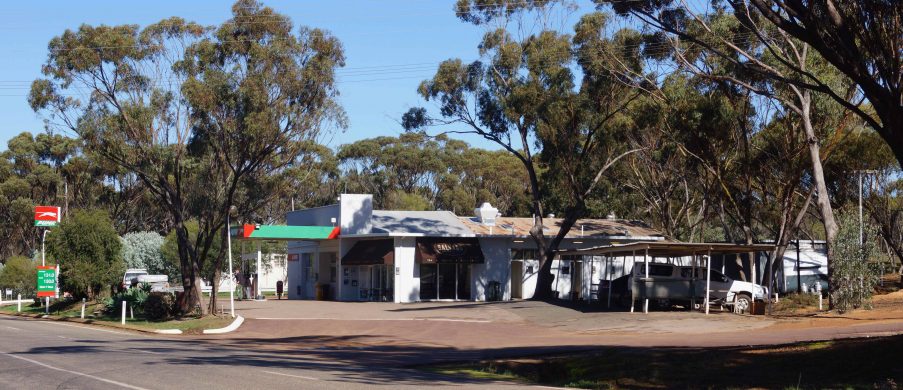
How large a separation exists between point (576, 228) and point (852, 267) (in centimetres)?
2360

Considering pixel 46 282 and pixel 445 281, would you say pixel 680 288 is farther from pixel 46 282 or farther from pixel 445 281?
pixel 46 282

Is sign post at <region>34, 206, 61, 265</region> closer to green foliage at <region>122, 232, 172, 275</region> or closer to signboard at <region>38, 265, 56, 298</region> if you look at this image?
signboard at <region>38, 265, 56, 298</region>

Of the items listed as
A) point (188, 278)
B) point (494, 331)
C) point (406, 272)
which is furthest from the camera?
point (406, 272)

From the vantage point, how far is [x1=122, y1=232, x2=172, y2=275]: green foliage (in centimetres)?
7212

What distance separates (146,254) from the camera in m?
72.6

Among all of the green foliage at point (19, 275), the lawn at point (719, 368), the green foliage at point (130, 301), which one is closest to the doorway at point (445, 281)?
the green foliage at point (130, 301)

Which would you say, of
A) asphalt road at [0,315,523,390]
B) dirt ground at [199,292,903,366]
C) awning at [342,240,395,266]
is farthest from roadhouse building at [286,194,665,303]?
asphalt road at [0,315,523,390]

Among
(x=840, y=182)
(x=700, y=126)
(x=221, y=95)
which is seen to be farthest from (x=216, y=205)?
(x=840, y=182)

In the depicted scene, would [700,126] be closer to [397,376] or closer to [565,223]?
[565,223]

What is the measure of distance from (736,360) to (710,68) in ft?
73.2

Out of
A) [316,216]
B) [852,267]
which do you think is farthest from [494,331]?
[316,216]

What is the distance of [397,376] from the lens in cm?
1755

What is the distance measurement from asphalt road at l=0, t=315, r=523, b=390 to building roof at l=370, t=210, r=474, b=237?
22600 millimetres

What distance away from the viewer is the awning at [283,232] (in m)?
42.3
